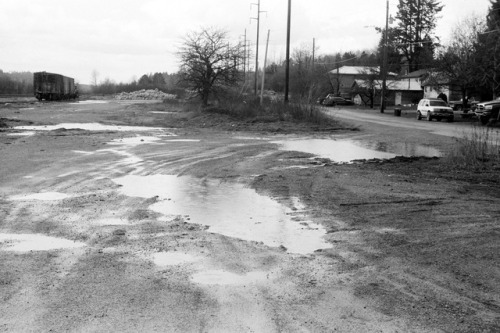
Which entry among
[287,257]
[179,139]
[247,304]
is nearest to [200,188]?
[287,257]

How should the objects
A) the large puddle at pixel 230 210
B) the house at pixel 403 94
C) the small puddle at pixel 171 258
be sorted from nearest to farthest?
the small puddle at pixel 171 258 < the large puddle at pixel 230 210 < the house at pixel 403 94

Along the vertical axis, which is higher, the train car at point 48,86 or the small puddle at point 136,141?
the train car at point 48,86

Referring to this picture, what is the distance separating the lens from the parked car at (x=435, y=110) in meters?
44.7

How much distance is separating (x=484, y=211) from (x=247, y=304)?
225 inches

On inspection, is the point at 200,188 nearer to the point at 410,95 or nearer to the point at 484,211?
the point at 484,211

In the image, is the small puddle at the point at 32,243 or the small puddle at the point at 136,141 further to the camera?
the small puddle at the point at 136,141

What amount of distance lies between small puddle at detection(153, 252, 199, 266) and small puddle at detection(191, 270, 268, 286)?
49 cm

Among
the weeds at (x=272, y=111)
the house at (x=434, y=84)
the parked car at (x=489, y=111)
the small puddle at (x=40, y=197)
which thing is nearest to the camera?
the small puddle at (x=40, y=197)

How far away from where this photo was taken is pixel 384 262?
259 inches

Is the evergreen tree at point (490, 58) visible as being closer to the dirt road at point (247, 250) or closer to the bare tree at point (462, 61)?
the bare tree at point (462, 61)

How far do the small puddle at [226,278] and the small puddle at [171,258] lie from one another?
49cm

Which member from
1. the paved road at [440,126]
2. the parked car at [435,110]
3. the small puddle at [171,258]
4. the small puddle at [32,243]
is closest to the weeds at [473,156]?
the paved road at [440,126]

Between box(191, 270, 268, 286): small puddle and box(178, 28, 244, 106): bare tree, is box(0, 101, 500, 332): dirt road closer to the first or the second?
box(191, 270, 268, 286): small puddle

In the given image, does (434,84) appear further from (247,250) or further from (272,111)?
(247,250)
